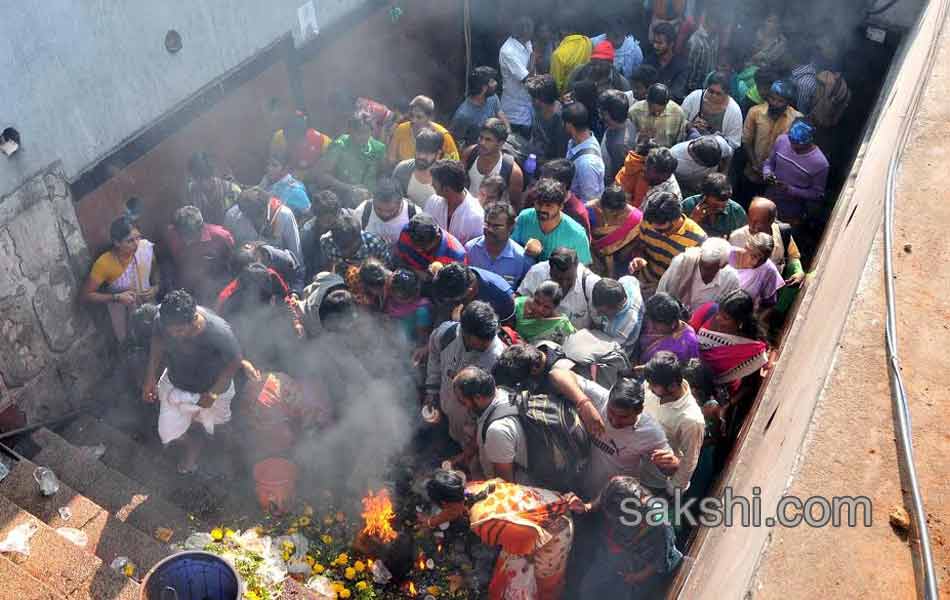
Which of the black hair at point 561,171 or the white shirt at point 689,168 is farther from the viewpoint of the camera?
the white shirt at point 689,168

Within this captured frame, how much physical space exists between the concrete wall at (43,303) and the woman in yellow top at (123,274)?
16cm

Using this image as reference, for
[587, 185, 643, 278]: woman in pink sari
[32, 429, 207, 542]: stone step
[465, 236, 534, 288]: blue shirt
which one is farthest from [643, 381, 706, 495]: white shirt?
[32, 429, 207, 542]: stone step

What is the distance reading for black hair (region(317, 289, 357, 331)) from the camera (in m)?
4.95

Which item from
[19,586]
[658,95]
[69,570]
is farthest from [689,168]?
[19,586]

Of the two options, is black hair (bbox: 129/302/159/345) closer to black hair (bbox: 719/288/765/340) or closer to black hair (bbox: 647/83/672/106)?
black hair (bbox: 719/288/765/340)

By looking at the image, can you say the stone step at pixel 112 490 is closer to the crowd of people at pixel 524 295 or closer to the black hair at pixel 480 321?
the crowd of people at pixel 524 295

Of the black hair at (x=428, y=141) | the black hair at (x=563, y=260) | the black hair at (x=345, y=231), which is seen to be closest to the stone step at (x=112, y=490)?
the black hair at (x=345, y=231)

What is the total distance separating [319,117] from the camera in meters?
8.95

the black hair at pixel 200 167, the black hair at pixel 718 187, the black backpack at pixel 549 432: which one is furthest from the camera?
the black hair at pixel 200 167

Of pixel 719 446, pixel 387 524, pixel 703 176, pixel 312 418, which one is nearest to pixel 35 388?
pixel 312 418

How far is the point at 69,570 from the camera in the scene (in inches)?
178

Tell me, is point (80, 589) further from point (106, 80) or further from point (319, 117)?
point (319, 117)

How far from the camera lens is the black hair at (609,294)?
192 inches

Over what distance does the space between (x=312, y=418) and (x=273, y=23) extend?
4.25 m
